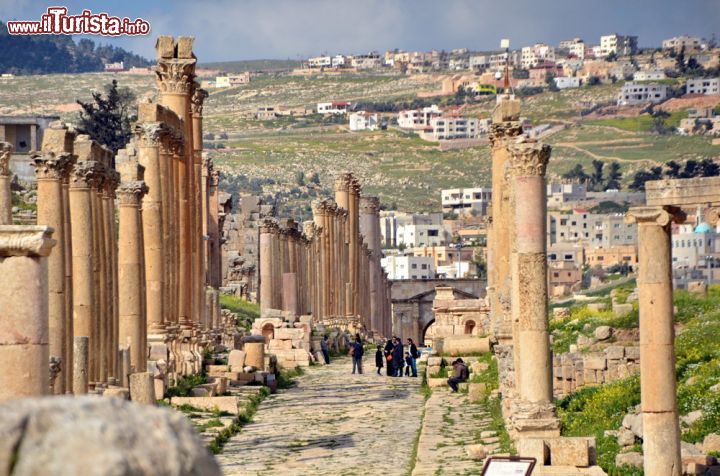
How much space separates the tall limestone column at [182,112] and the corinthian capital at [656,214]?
1847cm

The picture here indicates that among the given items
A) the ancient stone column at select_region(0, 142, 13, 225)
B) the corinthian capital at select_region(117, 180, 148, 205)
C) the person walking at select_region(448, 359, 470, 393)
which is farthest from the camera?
the person walking at select_region(448, 359, 470, 393)

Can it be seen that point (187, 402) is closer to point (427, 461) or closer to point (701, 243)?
point (427, 461)

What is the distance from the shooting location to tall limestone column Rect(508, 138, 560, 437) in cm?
2314

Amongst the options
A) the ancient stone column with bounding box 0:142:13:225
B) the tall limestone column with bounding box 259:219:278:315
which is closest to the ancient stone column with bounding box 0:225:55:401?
the ancient stone column with bounding box 0:142:13:225

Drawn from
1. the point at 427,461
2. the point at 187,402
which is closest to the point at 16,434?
the point at 427,461

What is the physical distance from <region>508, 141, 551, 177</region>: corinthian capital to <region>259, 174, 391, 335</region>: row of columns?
25812 mm

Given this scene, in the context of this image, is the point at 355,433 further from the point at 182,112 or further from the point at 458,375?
the point at 182,112

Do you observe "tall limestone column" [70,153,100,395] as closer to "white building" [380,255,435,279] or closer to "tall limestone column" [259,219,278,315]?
"tall limestone column" [259,219,278,315]

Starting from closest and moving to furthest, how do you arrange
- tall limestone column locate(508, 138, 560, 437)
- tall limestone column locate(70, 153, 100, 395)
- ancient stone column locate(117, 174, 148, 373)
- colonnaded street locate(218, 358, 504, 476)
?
1. tall limestone column locate(508, 138, 560, 437)
2. colonnaded street locate(218, 358, 504, 476)
3. tall limestone column locate(70, 153, 100, 395)
4. ancient stone column locate(117, 174, 148, 373)

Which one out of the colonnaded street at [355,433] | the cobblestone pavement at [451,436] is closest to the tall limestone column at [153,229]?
the colonnaded street at [355,433]

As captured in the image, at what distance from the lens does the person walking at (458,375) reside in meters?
36.0

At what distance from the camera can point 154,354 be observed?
1292 inches

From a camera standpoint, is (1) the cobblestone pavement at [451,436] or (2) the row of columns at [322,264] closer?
(1) the cobblestone pavement at [451,436]

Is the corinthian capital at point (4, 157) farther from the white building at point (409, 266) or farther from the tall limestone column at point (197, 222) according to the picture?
the white building at point (409, 266)
